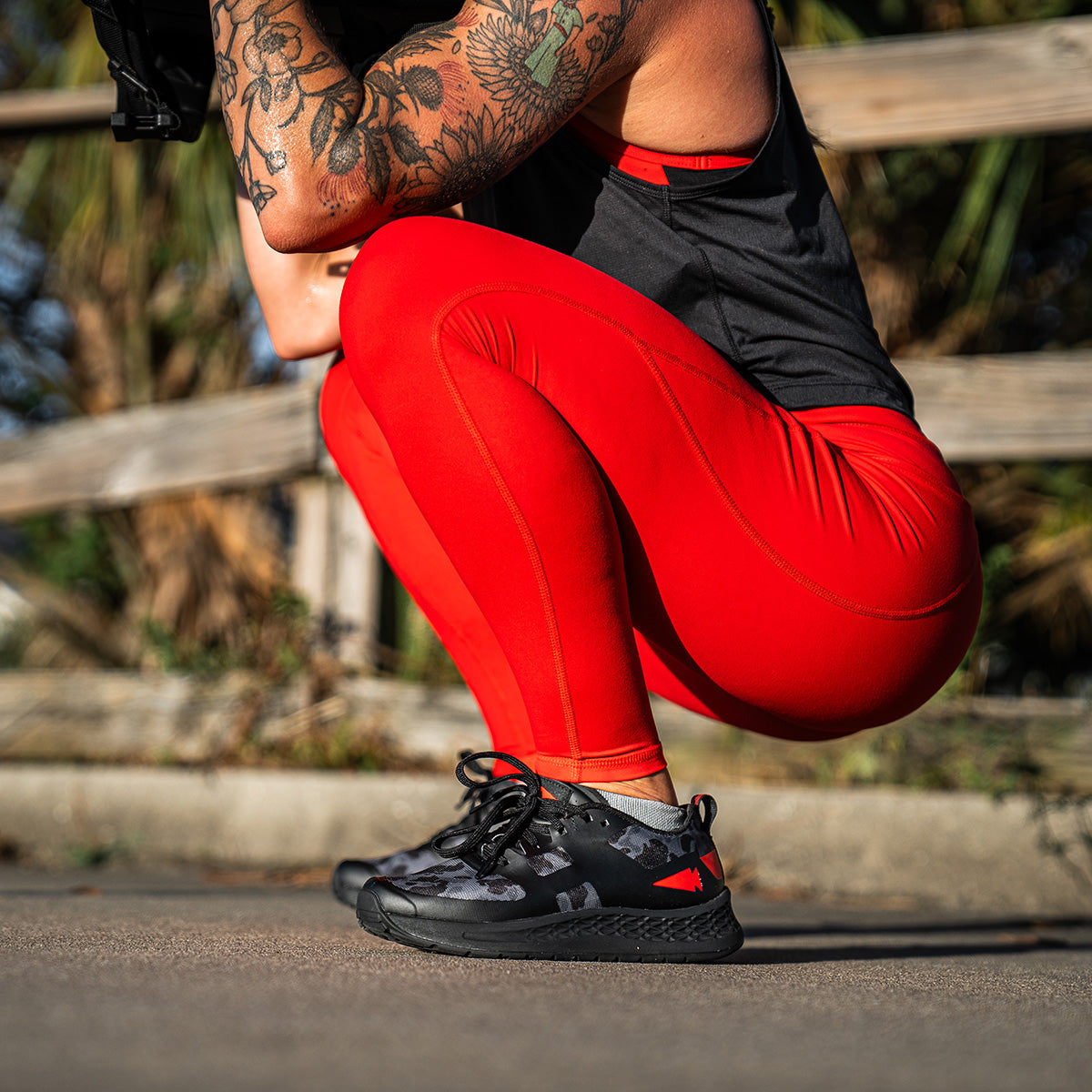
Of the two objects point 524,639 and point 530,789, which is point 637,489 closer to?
point 524,639

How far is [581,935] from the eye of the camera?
3.08 ft

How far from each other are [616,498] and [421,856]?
0.52 metres

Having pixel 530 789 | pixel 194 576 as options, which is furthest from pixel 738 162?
pixel 194 576

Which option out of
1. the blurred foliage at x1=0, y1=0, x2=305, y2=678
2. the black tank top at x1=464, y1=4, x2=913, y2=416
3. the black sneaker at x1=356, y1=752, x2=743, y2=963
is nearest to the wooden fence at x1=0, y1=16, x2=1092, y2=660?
the blurred foliage at x1=0, y1=0, x2=305, y2=678

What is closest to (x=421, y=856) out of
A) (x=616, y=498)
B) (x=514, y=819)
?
(x=514, y=819)

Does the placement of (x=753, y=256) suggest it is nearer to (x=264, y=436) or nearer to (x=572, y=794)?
(x=572, y=794)

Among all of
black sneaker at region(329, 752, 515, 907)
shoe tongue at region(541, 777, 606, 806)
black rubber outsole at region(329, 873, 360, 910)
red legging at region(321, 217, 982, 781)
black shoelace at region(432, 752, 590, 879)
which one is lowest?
black rubber outsole at region(329, 873, 360, 910)

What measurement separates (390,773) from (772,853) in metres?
0.77

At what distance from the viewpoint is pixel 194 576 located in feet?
11.1

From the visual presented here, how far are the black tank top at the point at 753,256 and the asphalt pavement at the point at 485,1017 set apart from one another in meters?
0.59

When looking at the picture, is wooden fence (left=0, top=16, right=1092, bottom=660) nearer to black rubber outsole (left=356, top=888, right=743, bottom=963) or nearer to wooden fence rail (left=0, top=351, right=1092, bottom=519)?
wooden fence rail (left=0, top=351, right=1092, bottom=519)

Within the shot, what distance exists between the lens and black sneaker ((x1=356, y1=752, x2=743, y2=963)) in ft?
3.04

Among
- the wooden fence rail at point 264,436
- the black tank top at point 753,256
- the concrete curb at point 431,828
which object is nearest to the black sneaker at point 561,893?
the black tank top at point 753,256

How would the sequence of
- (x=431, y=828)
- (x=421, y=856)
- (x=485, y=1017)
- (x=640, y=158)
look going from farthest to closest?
(x=431, y=828), (x=421, y=856), (x=640, y=158), (x=485, y=1017)
